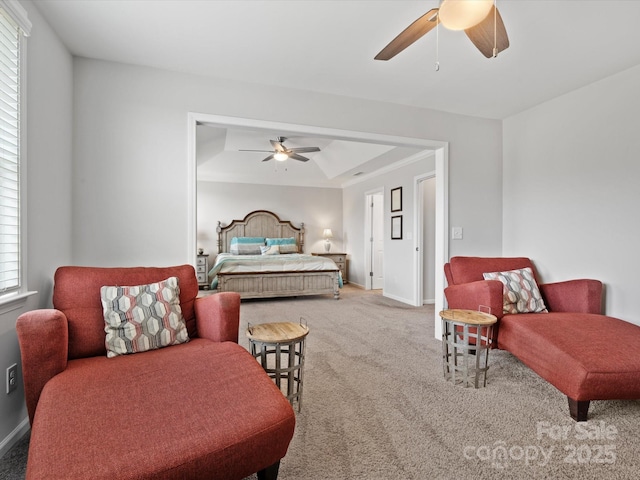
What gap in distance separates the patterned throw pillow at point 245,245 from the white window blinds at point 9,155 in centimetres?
541

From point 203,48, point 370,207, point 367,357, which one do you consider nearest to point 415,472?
point 367,357

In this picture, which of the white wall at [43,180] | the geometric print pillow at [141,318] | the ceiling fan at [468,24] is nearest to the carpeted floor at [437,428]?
the white wall at [43,180]

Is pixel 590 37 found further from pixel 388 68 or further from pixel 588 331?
pixel 588 331

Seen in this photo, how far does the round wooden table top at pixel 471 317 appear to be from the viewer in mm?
2314

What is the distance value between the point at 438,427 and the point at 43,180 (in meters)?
2.74

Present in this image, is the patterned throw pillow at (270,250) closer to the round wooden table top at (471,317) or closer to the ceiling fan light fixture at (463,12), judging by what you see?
the round wooden table top at (471,317)

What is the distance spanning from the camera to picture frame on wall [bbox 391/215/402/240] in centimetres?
575

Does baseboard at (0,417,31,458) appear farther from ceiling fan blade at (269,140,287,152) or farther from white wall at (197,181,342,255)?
white wall at (197,181,342,255)

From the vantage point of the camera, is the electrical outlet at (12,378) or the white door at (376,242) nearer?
the electrical outlet at (12,378)

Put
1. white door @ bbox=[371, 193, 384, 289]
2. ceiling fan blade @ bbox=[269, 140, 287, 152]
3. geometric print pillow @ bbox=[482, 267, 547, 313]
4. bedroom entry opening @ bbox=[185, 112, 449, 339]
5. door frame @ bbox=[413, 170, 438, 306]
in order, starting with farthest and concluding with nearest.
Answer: white door @ bbox=[371, 193, 384, 289]
door frame @ bbox=[413, 170, 438, 306]
ceiling fan blade @ bbox=[269, 140, 287, 152]
geometric print pillow @ bbox=[482, 267, 547, 313]
bedroom entry opening @ bbox=[185, 112, 449, 339]

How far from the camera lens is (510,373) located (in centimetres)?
260

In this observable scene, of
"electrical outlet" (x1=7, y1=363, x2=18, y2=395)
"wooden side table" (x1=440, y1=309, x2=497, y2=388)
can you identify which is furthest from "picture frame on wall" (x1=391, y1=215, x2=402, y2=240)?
"electrical outlet" (x1=7, y1=363, x2=18, y2=395)

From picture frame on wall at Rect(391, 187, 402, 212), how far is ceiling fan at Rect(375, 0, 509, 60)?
3.88 metres

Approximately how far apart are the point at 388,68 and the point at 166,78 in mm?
1759
